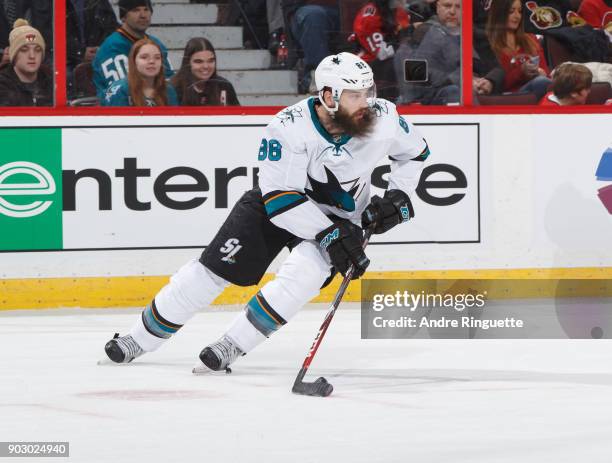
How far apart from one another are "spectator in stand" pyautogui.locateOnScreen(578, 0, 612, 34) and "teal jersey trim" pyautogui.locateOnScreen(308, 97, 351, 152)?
2.54 m

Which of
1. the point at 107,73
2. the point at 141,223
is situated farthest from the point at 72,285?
the point at 107,73

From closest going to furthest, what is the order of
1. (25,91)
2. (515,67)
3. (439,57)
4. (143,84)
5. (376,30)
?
(25,91)
(143,84)
(376,30)
(439,57)
(515,67)

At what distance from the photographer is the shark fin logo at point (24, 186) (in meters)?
6.13

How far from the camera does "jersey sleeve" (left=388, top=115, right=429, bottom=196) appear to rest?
480cm

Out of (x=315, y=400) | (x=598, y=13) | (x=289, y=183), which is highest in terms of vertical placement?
(x=598, y=13)

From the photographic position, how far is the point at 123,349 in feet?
16.0

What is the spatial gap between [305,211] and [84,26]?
209 centimetres

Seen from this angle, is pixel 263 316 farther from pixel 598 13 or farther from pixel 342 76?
pixel 598 13

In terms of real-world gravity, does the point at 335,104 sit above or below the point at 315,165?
above

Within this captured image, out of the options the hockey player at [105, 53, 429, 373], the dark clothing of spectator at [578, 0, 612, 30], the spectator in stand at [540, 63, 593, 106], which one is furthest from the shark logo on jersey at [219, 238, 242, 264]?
the dark clothing of spectator at [578, 0, 612, 30]

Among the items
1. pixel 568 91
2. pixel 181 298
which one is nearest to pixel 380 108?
pixel 181 298

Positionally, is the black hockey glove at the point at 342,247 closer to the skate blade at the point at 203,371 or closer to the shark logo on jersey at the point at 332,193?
the shark logo on jersey at the point at 332,193

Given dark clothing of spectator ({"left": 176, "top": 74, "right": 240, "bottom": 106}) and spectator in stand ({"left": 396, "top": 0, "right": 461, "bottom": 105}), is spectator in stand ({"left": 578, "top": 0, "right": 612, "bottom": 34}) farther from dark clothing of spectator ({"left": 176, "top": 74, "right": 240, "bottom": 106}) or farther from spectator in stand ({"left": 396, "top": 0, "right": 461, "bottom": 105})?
dark clothing of spectator ({"left": 176, "top": 74, "right": 240, "bottom": 106})

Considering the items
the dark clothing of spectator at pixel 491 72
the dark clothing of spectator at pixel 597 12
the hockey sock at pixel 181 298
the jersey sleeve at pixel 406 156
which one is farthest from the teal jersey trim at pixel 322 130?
the dark clothing of spectator at pixel 597 12
